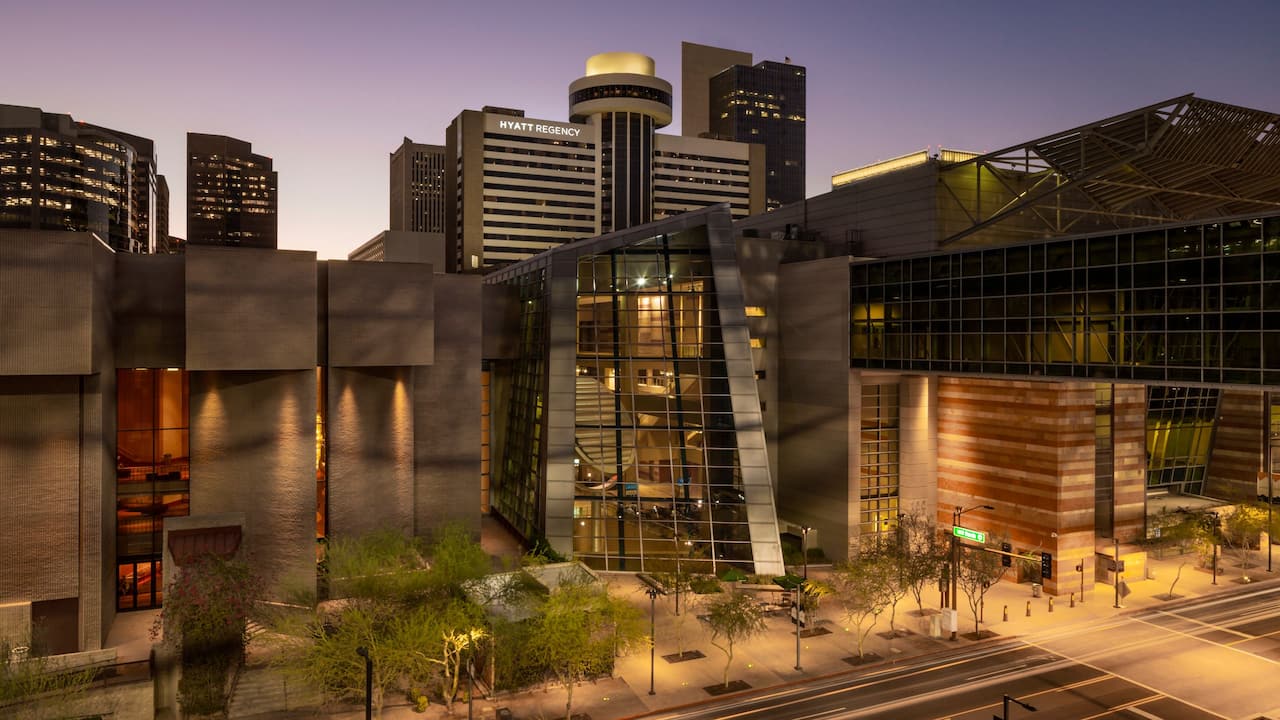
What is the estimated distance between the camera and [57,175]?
155125 mm

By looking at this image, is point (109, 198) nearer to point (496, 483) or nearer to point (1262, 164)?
point (496, 483)

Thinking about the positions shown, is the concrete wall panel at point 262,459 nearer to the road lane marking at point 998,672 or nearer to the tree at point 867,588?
the tree at point 867,588

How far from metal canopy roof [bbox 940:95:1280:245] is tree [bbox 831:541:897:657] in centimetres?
2582

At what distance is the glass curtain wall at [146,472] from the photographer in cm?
4388

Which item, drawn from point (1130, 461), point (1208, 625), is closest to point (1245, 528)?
point (1130, 461)

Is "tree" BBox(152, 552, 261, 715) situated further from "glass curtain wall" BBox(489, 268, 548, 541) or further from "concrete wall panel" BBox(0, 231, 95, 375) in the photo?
"glass curtain wall" BBox(489, 268, 548, 541)

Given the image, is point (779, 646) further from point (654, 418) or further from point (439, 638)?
point (439, 638)

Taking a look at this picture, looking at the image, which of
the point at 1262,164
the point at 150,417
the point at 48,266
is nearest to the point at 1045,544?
the point at 1262,164

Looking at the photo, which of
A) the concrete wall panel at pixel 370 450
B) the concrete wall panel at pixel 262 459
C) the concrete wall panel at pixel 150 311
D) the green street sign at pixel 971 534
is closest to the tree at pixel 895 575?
the green street sign at pixel 971 534

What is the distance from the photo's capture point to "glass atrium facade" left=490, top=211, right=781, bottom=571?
170 ft

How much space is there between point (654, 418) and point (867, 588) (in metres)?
18.8

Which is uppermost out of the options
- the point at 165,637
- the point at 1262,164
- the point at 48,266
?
the point at 1262,164

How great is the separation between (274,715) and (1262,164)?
66817mm

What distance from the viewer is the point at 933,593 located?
51156mm
